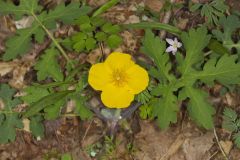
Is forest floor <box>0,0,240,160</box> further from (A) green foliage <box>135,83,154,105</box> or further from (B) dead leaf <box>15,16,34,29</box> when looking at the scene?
(B) dead leaf <box>15,16,34,29</box>

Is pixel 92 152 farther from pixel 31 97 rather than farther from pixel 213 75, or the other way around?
pixel 213 75

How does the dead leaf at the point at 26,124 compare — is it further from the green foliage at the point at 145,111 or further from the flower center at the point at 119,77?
the flower center at the point at 119,77

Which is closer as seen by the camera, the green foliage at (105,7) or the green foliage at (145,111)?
the green foliage at (145,111)

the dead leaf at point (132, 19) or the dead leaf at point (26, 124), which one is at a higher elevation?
the dead leaf at point (132, 19)

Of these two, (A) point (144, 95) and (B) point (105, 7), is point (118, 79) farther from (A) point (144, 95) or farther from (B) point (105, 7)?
(B) point (105, 7)

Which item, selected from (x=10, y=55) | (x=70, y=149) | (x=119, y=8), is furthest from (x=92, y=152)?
(x=119, y=8)

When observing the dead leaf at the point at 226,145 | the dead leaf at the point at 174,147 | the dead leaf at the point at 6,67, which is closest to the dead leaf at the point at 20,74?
the dead leaf at the point at 6,67

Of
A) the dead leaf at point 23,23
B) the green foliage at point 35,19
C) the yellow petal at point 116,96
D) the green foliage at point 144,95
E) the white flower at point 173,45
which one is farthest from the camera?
the dead leaf at point 23,23

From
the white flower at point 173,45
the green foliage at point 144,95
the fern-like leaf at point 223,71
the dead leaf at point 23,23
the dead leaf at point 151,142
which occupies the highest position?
the fern-like leaf at point 223,71
